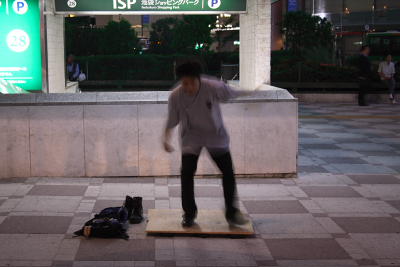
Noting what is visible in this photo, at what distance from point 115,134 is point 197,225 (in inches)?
96.6

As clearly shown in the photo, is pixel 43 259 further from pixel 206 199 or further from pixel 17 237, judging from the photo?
pixel 206 199

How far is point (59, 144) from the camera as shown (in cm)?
796

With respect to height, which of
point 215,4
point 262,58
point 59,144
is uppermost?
point 215,4

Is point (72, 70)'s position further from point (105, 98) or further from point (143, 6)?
point (105, 98)

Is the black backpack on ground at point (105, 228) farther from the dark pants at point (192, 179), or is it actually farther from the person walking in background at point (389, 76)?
the person walking in background at point (389, 76)

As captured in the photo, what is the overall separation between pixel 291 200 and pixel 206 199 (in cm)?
94

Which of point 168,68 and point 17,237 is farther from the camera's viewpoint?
point 168,68

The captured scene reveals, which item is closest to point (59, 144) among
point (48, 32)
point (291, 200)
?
point (291, 200)

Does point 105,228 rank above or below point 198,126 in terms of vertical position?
below

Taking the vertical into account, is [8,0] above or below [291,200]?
above

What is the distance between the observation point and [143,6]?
10.6 meters

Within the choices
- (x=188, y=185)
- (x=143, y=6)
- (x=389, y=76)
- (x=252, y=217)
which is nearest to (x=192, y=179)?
(x=188, y=185)

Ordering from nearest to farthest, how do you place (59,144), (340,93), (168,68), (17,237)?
(17,237) → (59,144) → (340,93) → (168,68)

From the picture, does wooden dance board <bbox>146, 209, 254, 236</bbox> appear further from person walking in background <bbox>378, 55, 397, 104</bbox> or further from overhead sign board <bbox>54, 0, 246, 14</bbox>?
person walking in background <bbox>378, 55, 397, 104</bbox>
